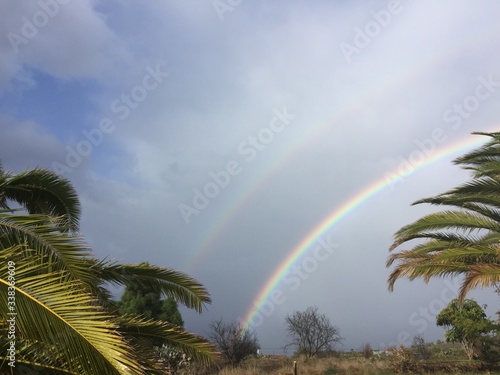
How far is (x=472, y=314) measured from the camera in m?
26.6

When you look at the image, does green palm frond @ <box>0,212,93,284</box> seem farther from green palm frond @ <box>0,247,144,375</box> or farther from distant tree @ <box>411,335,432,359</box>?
distant tree @ <box>411,335,432,359</box>

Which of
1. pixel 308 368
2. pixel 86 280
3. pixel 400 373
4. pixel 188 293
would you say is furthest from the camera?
pixel 308 368

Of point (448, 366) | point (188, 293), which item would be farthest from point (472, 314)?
point (188, 293)

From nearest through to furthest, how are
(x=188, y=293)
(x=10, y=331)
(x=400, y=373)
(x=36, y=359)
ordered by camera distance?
(x=10, y=331), (x=36, y=359), (x=188, y=293), (x=400, y=373)

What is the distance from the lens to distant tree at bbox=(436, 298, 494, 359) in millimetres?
24391

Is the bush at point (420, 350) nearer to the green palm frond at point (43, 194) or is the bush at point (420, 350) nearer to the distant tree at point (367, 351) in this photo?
the distant tree at point (367, 351)

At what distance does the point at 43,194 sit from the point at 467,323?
22642 mm

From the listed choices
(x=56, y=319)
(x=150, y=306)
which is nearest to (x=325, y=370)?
(x=150, y=306)

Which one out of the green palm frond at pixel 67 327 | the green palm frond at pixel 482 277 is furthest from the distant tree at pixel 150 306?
the green palm frond at pixel 67 327

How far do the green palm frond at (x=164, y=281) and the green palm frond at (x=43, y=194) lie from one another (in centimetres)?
122

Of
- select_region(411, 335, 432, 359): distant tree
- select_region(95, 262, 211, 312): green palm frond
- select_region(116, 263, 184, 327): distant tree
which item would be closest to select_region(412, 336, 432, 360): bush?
select_region(411, 335, 432, 359): distant tree

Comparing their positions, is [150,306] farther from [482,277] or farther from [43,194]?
[482,277]

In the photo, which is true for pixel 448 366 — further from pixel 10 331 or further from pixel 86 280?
pixel 10 331

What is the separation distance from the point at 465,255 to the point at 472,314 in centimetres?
1729
